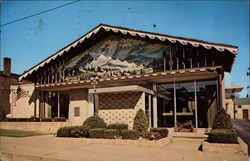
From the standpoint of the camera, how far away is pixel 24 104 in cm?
2516

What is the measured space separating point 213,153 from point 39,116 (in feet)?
60.9

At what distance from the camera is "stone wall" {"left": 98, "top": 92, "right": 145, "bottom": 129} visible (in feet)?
57.6

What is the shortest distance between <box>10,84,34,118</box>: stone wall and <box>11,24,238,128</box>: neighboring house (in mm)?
110

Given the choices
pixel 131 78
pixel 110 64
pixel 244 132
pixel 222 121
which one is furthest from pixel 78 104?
pixel 244 132

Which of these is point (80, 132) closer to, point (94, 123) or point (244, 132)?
point (94, 123)

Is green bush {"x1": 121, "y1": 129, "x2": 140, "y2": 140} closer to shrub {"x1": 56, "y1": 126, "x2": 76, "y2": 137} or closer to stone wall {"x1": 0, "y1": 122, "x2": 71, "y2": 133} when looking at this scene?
shrub {"x1": 56, "y1": 126, "x2": 76, "y2": 137}

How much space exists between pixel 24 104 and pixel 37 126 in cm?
543

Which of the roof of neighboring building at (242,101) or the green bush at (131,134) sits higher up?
the roof of neighboring building at (242,101)

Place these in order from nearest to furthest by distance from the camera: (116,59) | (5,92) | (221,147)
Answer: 1. (221,147)
2. (116,59)
3. (5,92)

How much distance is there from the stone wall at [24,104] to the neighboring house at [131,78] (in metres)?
0.11

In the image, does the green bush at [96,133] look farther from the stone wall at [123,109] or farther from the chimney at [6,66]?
the chimney at [6,66]

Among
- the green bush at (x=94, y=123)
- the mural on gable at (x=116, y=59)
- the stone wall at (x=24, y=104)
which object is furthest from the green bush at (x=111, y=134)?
the stone wall at (x=24, y=104)

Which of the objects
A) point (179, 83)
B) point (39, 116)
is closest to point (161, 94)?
point (179, 83)

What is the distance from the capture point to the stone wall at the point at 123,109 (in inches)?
692
